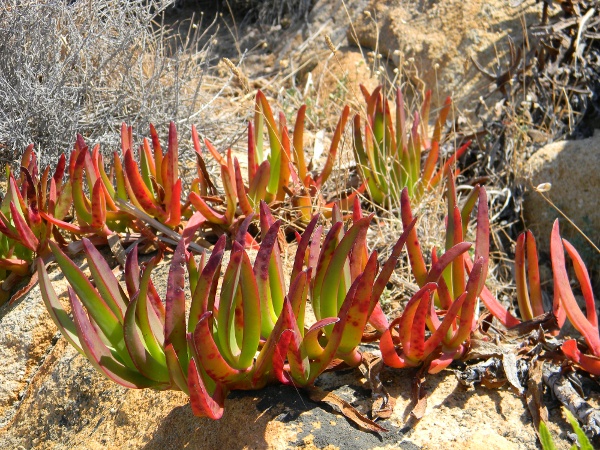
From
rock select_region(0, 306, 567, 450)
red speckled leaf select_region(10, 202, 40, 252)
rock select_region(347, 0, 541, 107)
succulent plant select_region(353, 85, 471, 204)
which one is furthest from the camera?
rock select_region(347, 0, 541, 107)

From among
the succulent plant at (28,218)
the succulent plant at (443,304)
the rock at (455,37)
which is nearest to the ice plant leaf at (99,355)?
the succulent plant at (443,304)

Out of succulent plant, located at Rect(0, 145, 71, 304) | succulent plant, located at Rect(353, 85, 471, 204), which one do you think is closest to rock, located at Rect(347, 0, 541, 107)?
succulent plant, located at Rect(353, 85, 471, 204)

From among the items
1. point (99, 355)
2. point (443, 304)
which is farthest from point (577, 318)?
point (99, 355)

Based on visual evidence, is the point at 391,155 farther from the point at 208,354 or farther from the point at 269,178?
the point at 208,354

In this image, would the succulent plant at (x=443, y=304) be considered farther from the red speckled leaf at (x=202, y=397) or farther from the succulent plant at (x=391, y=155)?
the succulent plant at (x=391, y=155)

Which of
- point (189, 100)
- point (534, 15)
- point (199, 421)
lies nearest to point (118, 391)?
point (199, 421)

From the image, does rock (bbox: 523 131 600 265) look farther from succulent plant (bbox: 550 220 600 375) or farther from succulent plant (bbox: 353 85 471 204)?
succulent plant (bbox: 550 220 600 375)
